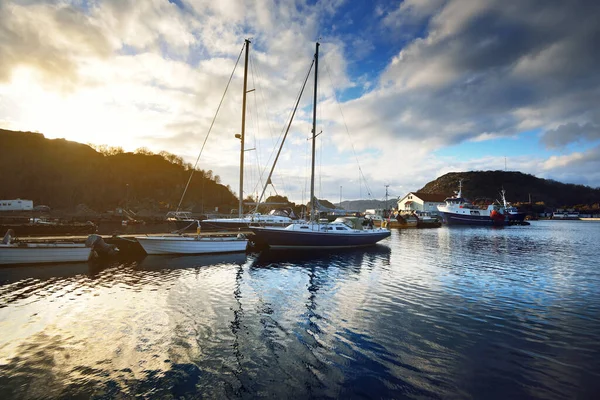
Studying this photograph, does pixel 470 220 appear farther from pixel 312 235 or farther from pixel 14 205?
A: pixel 14 205

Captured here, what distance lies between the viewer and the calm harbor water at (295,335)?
244 inches

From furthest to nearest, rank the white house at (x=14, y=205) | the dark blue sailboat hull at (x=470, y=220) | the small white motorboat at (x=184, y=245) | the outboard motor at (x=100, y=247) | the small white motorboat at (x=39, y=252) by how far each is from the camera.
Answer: the dark blue sailboat hull at (x=470, y=220)
the white house at (x=14, y=205)
the small white motorboat at (x=184, y=245)
the outboard motor at (x=100, y=247)
the small white motorboat at (x=39, y=252)

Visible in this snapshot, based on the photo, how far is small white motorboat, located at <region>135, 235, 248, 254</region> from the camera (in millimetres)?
22969

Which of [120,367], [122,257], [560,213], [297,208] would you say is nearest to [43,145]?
[297,208]

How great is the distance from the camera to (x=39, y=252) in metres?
18.6

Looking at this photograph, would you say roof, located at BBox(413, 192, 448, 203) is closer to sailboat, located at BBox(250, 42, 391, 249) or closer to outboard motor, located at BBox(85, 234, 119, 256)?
sailboat, located at BBox(250, 42, 391, 249)

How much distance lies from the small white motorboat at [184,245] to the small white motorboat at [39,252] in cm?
386

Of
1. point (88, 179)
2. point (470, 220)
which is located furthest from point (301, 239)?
point (88, 179)

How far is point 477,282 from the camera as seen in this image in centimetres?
1612

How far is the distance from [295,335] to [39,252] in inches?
778

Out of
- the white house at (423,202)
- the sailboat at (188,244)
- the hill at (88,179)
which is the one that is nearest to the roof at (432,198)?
the white house at (423,202)

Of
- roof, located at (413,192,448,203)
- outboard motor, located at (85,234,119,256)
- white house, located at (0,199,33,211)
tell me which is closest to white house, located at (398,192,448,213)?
roof, located at (413,192,448,203)

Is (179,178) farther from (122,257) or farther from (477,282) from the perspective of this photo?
(477,282)

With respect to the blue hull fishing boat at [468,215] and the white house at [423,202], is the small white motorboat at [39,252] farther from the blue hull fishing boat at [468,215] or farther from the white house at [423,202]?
the white house at [423,202]
